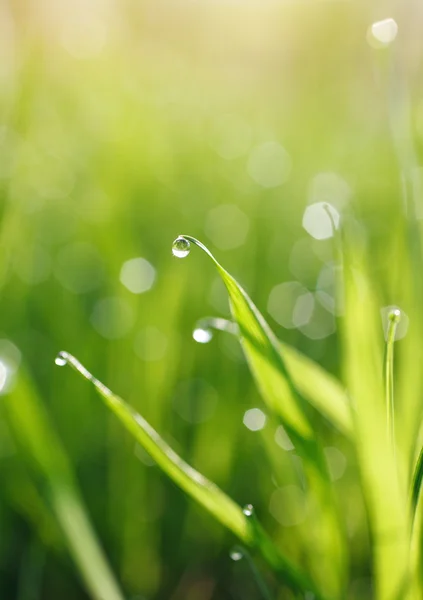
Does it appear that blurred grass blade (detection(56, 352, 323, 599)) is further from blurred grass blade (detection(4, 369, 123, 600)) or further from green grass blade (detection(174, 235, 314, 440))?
blurred grass blade (detection(4, 369, 123, 600))

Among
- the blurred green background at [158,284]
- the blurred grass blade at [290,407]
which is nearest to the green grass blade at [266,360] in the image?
the blurred grass blade at [290,407]

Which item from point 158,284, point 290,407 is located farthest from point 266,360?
point 158,284

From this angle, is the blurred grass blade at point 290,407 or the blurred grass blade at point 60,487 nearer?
the blurred grass blade at point 290,407

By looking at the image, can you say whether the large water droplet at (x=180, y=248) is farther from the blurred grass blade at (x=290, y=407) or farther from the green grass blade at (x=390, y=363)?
the green grass blade at (x=390, y=363)

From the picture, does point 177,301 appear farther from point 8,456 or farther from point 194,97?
point 194,97

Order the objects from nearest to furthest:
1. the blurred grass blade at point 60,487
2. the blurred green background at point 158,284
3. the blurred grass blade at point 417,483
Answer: the blurred grass blade at point 417,483
the blurred grass blade at point 60,487
the blurred green background at point 158,284

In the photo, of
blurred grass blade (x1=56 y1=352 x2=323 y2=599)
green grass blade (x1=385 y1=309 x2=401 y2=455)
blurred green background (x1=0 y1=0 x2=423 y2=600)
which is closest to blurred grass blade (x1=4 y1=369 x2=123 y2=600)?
blurred green background (x1=0 y1=0 x2=423 y2=600)

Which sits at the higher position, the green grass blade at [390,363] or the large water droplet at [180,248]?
the large water droplet at [180,248]
